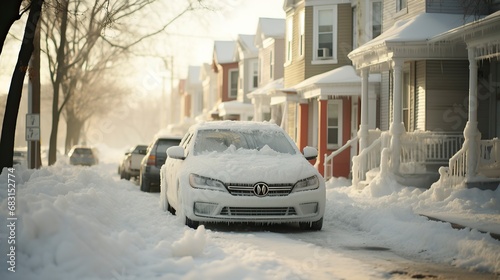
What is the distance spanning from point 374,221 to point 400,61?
311 inches

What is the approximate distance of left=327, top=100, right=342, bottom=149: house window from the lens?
2869 cm

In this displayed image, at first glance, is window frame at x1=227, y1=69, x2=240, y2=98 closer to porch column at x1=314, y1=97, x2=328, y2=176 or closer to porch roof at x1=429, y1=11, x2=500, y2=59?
porch column at x1=314, y1=97, x2=328, y2=176

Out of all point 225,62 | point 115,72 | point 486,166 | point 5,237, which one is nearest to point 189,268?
point 5,237

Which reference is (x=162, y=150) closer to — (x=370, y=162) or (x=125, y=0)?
(x=370, y=162)

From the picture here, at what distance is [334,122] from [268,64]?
14128 mm

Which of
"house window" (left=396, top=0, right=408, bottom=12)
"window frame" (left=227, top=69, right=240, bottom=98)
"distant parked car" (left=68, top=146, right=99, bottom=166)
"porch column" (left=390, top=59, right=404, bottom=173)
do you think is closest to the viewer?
"porch column" (left=390, top=59, right=404, bottom=173)

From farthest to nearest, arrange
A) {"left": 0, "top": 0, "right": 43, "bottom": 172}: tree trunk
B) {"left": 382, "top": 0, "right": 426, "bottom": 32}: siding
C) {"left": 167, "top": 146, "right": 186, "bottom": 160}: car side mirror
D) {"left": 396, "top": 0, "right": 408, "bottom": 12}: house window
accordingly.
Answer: {"left": 396, "top": 0, "right": 408, "bottom": 12}: house window → {"left": 382, "top": 0, "right": 426, "bottom": 32}: siding → {"left": 0, "top": 0, "right": 43, "bottom": 172}: tree trunk → {"left": 167, "top": 146, "right": 186, "bottom": 160}: car side mirror

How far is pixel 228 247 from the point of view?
9.48 metres

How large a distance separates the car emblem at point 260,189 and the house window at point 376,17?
16.9 metres

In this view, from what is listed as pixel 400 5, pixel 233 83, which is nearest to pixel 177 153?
pixel 400 5

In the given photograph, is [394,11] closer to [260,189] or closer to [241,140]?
[241,140]

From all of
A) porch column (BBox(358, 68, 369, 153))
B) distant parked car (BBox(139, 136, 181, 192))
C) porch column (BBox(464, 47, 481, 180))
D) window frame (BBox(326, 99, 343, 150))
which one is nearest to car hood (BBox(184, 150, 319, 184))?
porch column (BBox(464, 47, 481, 180))

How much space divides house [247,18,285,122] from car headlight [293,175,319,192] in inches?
947

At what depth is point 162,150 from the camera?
23.7m
